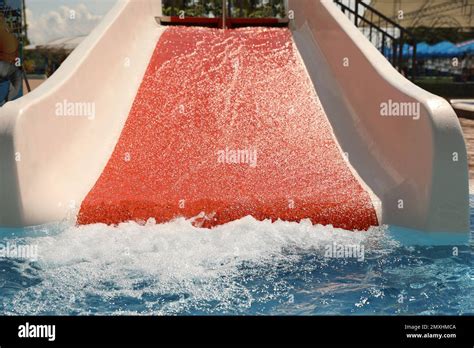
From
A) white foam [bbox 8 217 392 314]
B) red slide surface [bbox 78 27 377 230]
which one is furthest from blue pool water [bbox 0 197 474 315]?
red slide surface [bbox 78 27 377 230]

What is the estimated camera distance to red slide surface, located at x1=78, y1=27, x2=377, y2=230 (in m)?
4.44

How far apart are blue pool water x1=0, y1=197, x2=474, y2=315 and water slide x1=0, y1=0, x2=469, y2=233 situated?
199mm

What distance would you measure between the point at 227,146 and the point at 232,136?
0.20m

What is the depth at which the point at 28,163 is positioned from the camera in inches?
176

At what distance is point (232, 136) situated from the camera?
556 centimetres

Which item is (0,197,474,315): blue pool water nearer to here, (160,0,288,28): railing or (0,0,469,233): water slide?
(0,0,469,233): water slide

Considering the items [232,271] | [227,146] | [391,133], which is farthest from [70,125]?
[391,133]

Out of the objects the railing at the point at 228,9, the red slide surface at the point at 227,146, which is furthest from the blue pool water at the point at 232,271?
the railing at the point at 228,9

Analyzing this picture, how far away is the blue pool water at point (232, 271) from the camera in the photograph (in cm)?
311

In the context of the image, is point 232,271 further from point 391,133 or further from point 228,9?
point 228,9

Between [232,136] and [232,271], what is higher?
[232,136]

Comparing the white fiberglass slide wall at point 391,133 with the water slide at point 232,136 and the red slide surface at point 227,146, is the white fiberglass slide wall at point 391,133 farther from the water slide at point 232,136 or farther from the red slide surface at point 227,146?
the red slide surface at point 227,146
